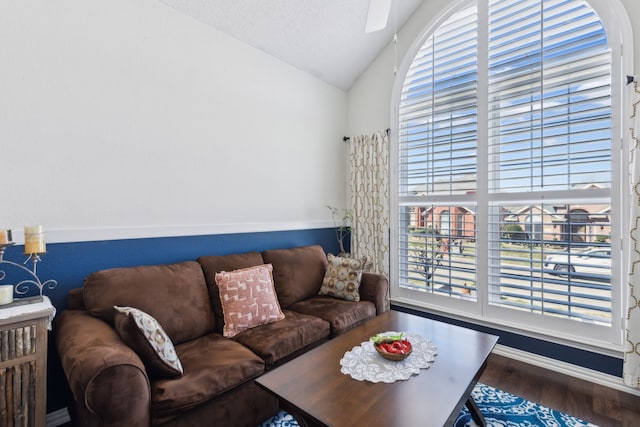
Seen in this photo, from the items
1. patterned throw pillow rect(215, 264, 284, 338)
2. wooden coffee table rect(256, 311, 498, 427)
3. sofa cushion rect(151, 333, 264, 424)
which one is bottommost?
sofa cushion rect(151, 333, 264, 424)

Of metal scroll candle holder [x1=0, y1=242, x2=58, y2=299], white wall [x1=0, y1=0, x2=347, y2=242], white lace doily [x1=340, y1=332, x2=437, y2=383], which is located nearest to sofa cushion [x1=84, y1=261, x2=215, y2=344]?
metal scroll candle holder [x1=0, y1=242, x2=58, y2=299]

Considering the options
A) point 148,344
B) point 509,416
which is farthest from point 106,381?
point 509,416

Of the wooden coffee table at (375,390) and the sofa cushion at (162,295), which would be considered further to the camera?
the sofa cushion at (162,295)

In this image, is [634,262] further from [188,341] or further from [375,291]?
[188,341]

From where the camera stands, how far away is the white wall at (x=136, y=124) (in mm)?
1795

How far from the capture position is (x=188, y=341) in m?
2.01

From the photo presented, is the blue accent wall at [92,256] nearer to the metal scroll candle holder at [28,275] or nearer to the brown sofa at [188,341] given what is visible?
the metal scroll candle holder at [28,275]

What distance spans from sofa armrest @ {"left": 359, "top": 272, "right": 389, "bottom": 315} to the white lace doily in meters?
1.00

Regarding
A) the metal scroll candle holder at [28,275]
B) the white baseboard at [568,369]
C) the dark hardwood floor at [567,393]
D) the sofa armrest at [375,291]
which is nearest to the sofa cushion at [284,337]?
the sofa armrest at [375,291]

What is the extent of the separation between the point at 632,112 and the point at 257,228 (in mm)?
2924

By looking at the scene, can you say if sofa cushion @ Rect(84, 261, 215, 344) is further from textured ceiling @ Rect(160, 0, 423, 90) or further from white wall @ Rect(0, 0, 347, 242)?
textured ceiling @ Rect(160, 0, 423, 90)

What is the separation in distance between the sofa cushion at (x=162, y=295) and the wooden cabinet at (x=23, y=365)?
0.92 ft

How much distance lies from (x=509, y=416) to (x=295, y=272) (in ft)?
5.94

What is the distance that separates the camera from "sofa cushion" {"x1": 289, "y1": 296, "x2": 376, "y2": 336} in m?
2.36
